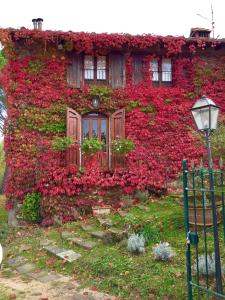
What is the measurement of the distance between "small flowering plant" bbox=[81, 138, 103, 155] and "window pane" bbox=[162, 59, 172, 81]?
14.1ft

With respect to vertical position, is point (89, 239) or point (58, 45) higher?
point (58, 45)

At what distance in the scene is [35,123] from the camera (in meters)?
12.6

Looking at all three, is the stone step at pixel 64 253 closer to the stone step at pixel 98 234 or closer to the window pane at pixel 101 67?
the stone step at pixel 98 234

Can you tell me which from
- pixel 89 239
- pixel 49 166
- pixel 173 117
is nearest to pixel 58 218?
pixel 49 166

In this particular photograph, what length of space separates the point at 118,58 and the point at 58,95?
2.88 m

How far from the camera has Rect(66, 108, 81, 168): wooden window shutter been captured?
1220 cm

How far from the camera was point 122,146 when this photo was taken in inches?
487

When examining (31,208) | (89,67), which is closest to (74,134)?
(89,67)

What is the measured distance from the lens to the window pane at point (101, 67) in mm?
13680

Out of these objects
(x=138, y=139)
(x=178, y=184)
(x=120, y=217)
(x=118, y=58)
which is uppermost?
(x=118, y=58)

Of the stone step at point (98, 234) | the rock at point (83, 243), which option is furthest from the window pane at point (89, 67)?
the rock at point (83, 243)

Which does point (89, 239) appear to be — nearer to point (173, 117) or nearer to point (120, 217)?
point (120, 217)

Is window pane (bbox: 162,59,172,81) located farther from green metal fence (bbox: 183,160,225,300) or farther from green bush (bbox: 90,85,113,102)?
green metal fence (bbox: 183,160,225,300)

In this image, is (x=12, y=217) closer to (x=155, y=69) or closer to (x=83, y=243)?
(x=83, y=243)
